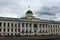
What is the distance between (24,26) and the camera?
332 ft

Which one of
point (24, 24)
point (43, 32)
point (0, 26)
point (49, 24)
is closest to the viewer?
point (0, 26)

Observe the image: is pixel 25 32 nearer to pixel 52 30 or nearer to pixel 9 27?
pixel 9 27

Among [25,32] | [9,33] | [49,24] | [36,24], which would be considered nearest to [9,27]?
[9,33]

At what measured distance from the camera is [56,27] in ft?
404

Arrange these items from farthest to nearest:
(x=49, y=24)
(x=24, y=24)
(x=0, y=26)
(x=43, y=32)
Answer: (x=49, y=24)
(x=43, y=32)
(x=24, y=24)
(x=0, y=26)

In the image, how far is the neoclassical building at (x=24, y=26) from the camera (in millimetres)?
96375

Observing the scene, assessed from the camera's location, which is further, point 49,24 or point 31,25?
point 49,24

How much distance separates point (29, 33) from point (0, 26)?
1699cm

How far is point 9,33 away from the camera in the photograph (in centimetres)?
9775

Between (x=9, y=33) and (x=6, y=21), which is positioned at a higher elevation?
(x=6, y=21)

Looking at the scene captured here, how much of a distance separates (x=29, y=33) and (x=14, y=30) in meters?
8.98

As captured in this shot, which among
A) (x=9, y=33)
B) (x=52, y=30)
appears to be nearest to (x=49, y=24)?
(x=52, y=30)

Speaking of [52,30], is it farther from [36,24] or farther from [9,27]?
[9,27]

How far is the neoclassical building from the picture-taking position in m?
96.4
